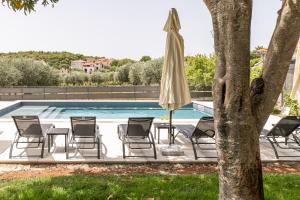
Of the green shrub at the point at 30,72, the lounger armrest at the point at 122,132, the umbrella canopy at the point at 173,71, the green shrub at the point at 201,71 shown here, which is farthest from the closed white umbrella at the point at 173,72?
the green shrub at the point at 30,72

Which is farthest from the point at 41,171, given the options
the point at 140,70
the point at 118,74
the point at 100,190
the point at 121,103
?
the point at 118,74

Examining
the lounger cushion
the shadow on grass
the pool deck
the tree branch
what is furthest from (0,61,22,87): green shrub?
the tree branch

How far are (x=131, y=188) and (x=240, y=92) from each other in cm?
262

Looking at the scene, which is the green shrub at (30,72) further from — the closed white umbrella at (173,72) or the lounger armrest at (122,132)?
the closed white umbrella at (173,72)

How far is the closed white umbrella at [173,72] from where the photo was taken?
25.3 feet

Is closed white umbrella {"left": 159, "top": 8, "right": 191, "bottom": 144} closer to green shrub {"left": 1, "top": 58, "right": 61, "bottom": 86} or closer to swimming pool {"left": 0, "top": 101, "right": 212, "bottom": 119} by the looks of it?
swimming pool {"left": 0, "top": 101, "right": 212, "bottom": 119}

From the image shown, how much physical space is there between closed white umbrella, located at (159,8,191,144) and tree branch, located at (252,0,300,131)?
183 inches

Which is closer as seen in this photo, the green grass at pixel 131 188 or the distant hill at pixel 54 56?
the green grass at pixel 131 188

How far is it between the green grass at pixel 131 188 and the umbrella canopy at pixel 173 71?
2.41 meters

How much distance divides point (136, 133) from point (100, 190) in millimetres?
3071

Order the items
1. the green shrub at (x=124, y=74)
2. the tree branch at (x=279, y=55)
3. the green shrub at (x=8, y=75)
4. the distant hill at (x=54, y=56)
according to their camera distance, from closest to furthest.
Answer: the tree branch at (x=279, y=55), the green shrub at (x=8, y=75), the green shrub at (x=124, y=74), the distant hill at (x=54, y=56)

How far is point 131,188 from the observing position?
4.87 metres

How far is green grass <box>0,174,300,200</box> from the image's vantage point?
14.9ft

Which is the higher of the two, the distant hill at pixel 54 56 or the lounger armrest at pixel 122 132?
the distant hill at pixel 54 56
